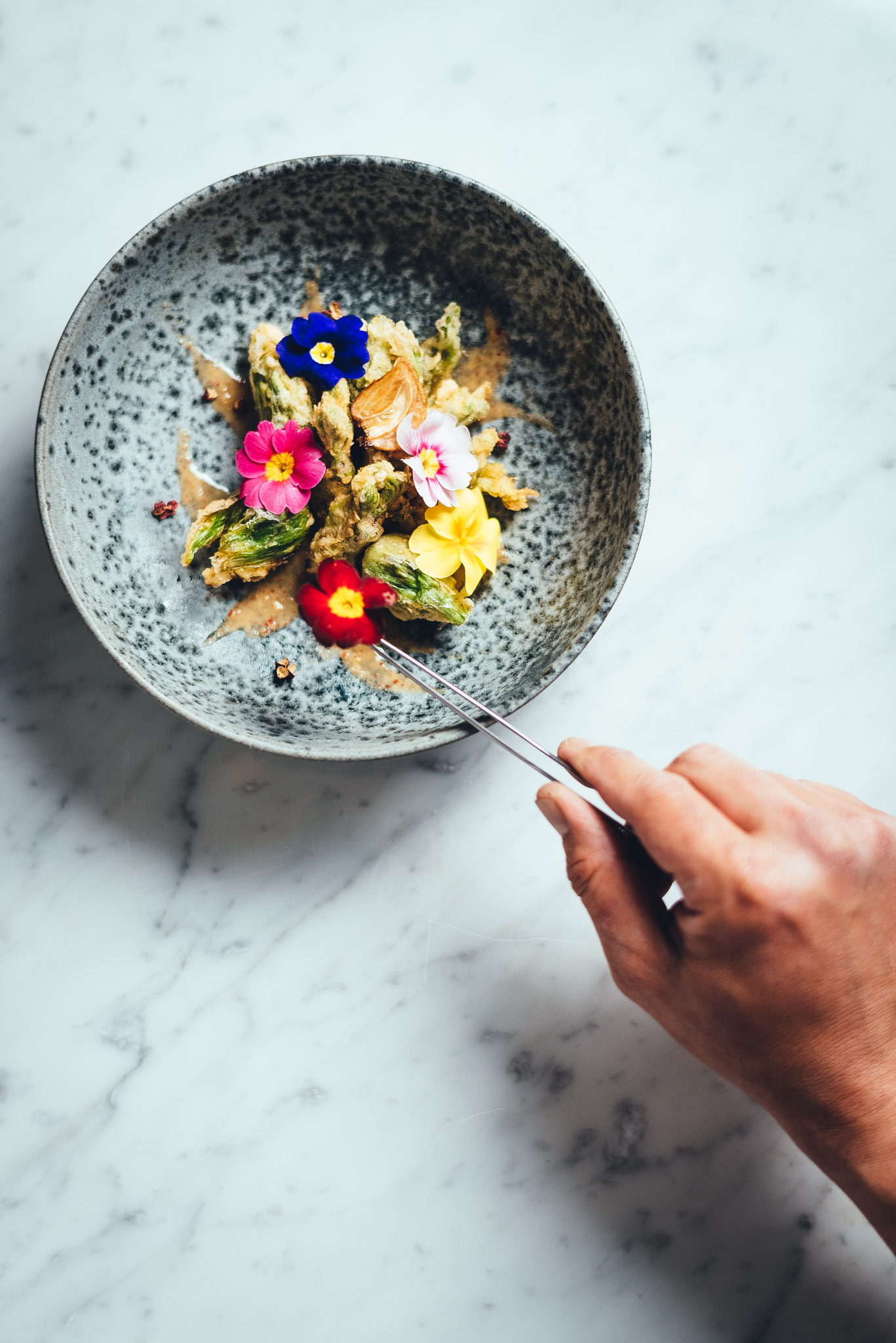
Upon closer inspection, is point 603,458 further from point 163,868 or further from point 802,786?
point 163,868

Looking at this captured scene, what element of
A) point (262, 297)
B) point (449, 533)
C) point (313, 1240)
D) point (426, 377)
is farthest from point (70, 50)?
point (313, 1240)

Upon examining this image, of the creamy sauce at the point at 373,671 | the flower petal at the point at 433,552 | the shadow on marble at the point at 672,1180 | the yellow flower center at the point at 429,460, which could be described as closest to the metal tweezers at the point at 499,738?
the creamy sauce at the point at 373,671

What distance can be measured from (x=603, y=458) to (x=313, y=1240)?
1.08m

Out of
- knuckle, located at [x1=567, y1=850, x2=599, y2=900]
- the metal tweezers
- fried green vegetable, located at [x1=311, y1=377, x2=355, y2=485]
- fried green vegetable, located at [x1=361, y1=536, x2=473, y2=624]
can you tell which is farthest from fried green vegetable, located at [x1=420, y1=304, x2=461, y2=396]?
knuckle, located at [x1=567, y1=850, x2=599, y2=900]

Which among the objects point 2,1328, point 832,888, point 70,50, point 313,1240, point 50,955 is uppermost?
point 70,50

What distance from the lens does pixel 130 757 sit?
112cm

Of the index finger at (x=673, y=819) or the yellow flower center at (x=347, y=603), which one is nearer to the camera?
the index finger at (x=673, y=819)

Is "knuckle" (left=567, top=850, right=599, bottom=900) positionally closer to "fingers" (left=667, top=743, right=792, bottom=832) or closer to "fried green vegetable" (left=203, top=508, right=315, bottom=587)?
"fingers" (left=667, top=743, right=792, bottom=832)

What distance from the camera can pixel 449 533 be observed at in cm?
102

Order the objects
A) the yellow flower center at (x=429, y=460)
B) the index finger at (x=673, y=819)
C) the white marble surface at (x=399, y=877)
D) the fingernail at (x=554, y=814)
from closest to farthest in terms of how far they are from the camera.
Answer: the index finger at (x=673, y=819) → the fingernail at (x=554, y=814) → the yellow flower center at (x=429, y=460) → the white marble surface at (x=399, y=877)

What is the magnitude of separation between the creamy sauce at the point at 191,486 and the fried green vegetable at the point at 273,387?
11 centimetres

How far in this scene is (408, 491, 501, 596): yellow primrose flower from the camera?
102 centimetres

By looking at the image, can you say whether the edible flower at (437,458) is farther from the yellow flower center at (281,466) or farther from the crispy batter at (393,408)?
the yellow flower center at (281,466)

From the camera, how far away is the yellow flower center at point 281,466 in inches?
40.2
